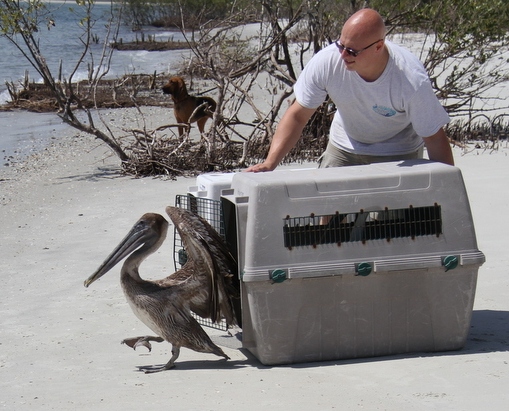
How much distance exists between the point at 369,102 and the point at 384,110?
10 cm

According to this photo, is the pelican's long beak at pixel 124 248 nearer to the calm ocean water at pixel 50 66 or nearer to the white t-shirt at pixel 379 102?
the white t-shirt at pixel 379 102

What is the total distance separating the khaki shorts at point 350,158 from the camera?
4926 millimetres

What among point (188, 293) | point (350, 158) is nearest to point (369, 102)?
point (350, 158)

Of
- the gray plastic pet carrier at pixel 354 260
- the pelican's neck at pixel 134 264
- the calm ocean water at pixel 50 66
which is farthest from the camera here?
the calm ocean water at pixel 50 66

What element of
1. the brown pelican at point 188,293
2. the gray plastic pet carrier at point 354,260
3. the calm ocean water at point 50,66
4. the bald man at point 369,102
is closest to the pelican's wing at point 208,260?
the brown pelican at point 188,293

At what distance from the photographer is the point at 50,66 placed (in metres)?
35.8

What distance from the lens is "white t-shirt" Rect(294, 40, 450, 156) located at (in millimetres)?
4523

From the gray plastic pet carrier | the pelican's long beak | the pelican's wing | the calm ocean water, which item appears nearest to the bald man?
the gray plastic pet carrier

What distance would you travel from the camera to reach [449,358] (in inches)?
174

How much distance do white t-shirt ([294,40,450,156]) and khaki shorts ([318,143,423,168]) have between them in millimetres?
28

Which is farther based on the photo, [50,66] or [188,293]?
[50,66]

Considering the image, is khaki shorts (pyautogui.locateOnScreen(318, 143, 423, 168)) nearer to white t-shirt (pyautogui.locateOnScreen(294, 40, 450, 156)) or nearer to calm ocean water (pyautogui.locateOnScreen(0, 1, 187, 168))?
white t-shirt (pyautogui.locateOnScreen(294, 40, 450, 156))

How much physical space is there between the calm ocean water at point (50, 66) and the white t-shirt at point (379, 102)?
7.00 m

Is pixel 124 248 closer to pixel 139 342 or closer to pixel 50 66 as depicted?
pixel 139 342
